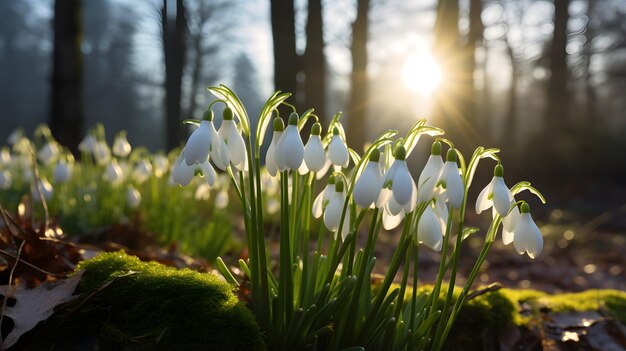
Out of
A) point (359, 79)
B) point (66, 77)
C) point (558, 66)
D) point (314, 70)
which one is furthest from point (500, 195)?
point (558, 66)

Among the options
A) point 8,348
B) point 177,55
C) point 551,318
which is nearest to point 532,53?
point 177,55

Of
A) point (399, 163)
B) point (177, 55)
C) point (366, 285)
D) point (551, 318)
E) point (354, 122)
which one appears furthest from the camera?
point (354, 122)

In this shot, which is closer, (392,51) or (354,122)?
(354,122)

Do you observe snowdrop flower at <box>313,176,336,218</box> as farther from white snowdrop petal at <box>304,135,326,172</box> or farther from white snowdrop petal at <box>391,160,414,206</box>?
white snowdrop petal at <box>391,160,414,206</box>

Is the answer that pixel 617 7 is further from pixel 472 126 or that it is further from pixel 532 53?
pixel 472 126

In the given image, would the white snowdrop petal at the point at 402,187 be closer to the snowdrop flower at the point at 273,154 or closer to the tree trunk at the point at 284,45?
the snowdrop flower at the point at 273,154

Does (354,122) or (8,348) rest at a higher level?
(354,122)

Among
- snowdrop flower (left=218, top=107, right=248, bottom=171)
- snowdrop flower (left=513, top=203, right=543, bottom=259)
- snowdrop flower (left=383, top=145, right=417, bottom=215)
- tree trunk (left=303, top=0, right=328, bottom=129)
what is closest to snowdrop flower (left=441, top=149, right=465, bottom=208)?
snowdrop flower (left=383, top=145, right=417, bottom=215)
